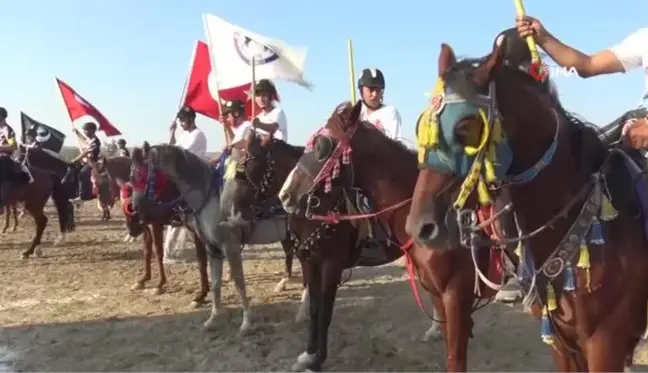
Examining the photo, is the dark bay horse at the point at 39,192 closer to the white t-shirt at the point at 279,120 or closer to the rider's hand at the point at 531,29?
the white t-shirt at the point at 279,120

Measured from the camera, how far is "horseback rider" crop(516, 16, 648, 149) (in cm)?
276

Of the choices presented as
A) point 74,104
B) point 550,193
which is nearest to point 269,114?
point 550,193

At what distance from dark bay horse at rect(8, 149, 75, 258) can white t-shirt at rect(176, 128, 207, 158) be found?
5.94m

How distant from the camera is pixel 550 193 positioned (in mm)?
2672

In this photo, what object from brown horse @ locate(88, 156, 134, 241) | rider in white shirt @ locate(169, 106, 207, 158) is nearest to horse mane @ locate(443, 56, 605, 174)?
rider in white shirt @ locate(169, 106, 207, 158)

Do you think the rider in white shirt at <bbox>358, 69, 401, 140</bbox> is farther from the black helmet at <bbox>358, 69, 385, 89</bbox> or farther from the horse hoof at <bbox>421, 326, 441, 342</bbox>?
the horse hoof at <bbox>421, 326, 441, 342</bbox>

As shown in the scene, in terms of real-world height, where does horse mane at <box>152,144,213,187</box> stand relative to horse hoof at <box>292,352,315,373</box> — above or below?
above

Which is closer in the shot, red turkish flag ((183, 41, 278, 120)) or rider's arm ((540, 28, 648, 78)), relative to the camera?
rider's arm ((540, 28, 648, 78))

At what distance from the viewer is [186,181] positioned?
7.47 meters

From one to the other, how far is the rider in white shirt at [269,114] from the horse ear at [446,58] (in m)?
3.95

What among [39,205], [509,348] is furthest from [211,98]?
[39,205]

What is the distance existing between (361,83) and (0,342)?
18.1 feet

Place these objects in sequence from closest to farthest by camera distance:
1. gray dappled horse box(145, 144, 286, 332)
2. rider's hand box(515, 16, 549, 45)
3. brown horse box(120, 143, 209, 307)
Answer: rider's hand box(515, 16, 549, 45), gray dappled horse box(145, 144, 286, 332), brown horse box(120, 143, 209, 307)

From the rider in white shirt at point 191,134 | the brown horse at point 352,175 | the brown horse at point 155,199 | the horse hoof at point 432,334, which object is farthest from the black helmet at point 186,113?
the horse hoof at point 432,334
